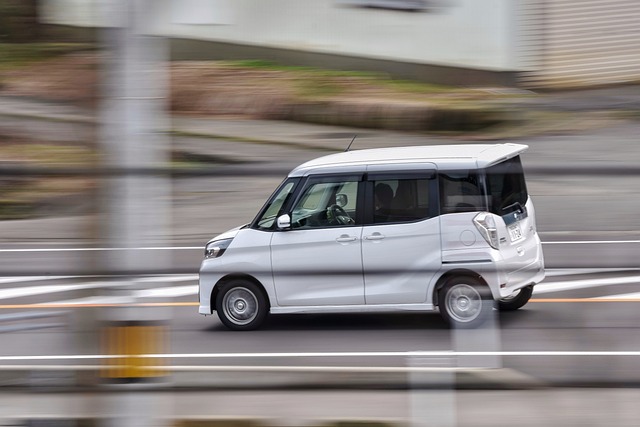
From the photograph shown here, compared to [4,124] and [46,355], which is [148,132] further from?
[46,355]

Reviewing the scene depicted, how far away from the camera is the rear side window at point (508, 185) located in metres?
1.58

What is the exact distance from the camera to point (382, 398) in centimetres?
227

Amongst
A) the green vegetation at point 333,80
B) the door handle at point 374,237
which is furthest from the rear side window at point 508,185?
the door handle at point 374,237

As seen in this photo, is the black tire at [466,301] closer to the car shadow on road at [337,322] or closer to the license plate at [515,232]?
the license plate at [515,232]

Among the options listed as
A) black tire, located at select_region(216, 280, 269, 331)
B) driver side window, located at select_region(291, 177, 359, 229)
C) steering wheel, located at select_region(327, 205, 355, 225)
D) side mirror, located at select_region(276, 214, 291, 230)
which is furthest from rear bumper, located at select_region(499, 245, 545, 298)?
black tire, located at select_region(216, 280, 269, 331)

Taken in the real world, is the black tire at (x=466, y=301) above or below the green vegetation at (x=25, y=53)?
below

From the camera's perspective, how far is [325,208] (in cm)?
448

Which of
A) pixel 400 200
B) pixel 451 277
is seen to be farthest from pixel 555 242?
pixel 400 200

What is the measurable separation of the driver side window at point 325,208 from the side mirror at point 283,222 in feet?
0.15

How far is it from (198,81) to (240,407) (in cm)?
104

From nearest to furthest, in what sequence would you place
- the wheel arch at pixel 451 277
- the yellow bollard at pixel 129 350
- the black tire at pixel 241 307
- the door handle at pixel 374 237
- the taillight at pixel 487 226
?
1. the yellow bollard at pixel 129 350
2. the taillight at pixel 487 226
3. the wheel arch at pixel 451 277
4. the door handle at pixel 374 237
5. the black tire at pixel 241 307

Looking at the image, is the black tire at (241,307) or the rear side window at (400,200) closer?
the rear side window at (400,200)

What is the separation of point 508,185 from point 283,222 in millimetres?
2309

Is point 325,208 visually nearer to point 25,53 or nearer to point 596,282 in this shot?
point 596,282
